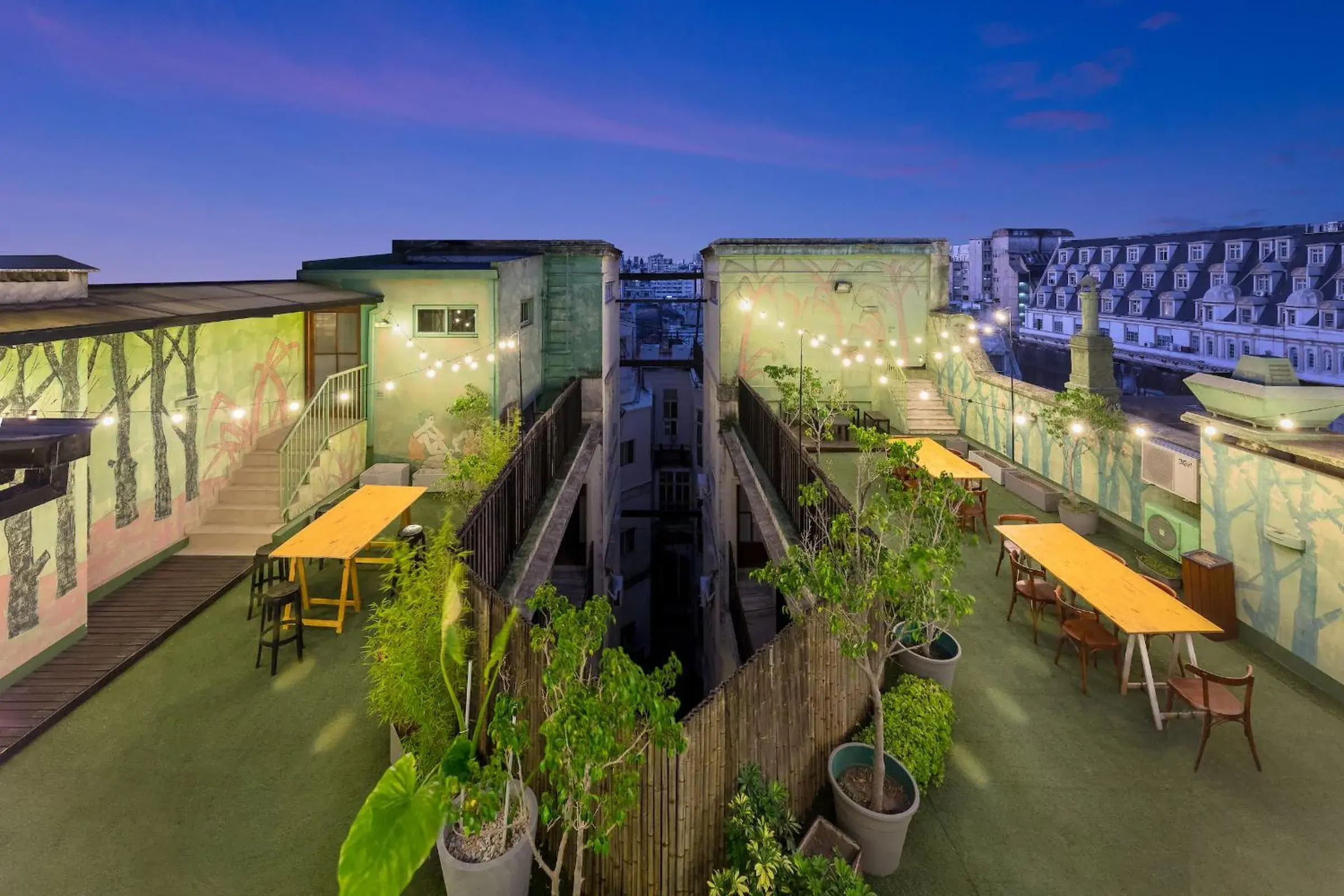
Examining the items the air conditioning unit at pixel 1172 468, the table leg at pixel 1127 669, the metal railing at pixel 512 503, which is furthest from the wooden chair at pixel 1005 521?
the metal railing at pixel 512 503

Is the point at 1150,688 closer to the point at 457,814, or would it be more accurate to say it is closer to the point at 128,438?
the point at 457,814

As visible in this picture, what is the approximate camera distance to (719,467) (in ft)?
51.9

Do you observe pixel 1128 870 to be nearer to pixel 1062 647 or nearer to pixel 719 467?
pixel 1062 647

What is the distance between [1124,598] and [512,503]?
21.5 ft

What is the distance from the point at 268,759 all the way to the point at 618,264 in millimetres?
16840

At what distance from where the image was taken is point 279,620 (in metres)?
7.28

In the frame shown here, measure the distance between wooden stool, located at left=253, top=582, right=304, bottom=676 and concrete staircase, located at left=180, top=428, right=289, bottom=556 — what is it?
2978mm

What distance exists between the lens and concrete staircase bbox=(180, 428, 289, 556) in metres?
10.1

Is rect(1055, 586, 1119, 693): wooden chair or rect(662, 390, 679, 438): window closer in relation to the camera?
rect(1055, 586, 1119, 693): wooden chair

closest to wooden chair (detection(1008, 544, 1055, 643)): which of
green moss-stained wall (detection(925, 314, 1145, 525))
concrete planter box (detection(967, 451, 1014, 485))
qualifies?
green moss-stained wall (detection(925, 314, 1145, 525))

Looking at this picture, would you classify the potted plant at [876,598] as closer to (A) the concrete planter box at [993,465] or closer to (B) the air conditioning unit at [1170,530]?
(B) the air conditioning unit at [1170,530]

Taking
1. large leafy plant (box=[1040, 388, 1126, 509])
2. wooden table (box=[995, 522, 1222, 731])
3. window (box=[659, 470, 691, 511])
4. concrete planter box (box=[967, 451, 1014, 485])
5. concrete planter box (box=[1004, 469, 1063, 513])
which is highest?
large leafy plant (box=[1040, 388, 1126, 509])

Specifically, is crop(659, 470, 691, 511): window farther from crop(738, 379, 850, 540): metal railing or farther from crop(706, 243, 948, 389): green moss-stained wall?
crop(738, 379, 850, 540): metal railing

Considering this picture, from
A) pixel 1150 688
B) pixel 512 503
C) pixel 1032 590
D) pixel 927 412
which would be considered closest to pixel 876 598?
pixel 1150 688
